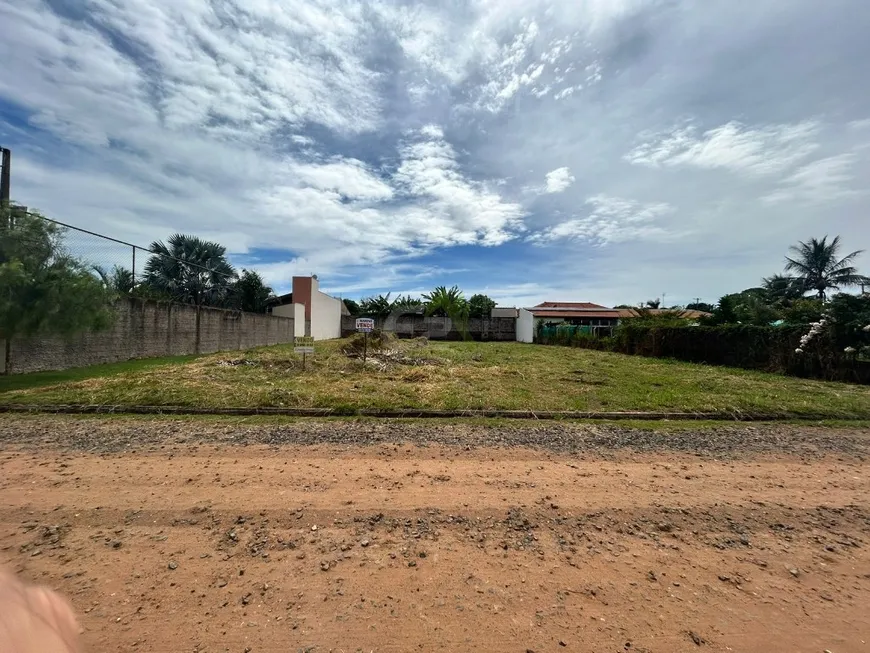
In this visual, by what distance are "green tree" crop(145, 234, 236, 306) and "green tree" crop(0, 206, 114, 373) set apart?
18.7 ft

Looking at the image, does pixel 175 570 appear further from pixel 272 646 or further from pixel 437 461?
pixel 437 461

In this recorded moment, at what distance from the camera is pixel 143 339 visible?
13.9 metres

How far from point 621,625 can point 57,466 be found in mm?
5134

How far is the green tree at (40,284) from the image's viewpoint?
26.2 feet

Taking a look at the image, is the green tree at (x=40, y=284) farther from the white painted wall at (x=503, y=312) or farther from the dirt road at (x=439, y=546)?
the white painted wall at (x=503, y=312)

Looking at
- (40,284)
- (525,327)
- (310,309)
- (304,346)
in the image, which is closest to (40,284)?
(40,284)

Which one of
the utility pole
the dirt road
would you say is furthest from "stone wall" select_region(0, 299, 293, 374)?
the dirt road

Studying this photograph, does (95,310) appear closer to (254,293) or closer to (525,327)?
(254,293)

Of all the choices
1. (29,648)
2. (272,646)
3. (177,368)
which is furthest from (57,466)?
(177,368)

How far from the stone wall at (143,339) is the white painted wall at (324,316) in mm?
8755

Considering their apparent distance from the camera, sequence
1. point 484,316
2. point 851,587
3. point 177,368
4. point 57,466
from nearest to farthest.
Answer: point 851,587 → point 57,466 → point 177,368 → point 484,316

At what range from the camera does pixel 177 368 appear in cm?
1139

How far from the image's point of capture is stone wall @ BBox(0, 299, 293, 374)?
10359 millimetres

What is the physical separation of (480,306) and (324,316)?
14.9m
